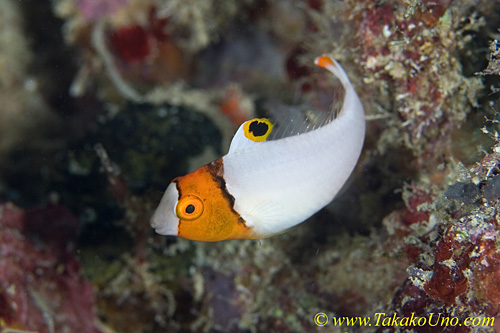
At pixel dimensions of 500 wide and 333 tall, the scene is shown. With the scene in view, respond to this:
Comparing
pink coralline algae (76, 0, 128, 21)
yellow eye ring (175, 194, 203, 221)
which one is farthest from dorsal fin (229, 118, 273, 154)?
pink coralline algae (76, 0, 128, 21)

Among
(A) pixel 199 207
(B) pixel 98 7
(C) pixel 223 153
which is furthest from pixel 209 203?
(B) pixel 98 7

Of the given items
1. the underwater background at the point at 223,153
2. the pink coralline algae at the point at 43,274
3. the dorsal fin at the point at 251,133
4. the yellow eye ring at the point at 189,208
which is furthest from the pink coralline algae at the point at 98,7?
the yellow eye ring at the point at 189,208

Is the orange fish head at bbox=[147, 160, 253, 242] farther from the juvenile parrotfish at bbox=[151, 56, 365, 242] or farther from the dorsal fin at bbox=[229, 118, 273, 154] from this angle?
the dorsal fin at bbox=[229, 118, 273, 154]

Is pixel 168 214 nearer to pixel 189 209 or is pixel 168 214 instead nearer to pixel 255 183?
pixel 189 209

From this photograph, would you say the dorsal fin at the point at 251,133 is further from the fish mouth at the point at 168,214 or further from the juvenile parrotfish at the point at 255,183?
the fish mouth at the point at 168,214

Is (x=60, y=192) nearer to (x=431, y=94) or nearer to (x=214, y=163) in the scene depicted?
(x=214, y=163)

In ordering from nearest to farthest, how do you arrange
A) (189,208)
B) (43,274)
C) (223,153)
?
(189,208), (43,274), (223,153)
